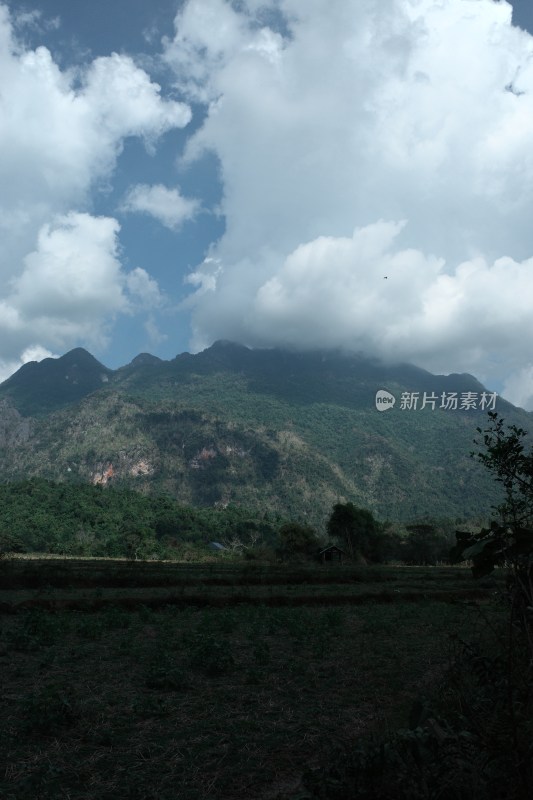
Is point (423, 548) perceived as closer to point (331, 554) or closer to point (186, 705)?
point (331, 554)

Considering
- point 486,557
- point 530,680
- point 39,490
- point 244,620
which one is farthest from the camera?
point 39,490

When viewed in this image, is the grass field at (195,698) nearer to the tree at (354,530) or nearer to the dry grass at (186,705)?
the dry grass at (186,705)

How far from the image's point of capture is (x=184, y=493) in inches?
7190

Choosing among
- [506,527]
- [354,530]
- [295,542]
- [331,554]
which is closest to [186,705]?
[506,527]

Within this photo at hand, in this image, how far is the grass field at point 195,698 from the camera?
5742 millimetres

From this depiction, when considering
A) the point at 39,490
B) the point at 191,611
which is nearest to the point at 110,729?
the point at 191,611

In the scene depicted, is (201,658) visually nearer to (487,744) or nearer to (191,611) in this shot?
(487,744)

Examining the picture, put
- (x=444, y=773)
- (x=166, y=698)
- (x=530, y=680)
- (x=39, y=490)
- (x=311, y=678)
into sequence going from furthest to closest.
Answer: (x=39, y=490), (x=311, y=678), (x=166, y=698), (x=530, y=680), (x=444, y=773)

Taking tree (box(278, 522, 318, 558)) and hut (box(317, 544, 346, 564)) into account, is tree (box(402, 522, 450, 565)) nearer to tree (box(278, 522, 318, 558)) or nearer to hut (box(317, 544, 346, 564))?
hut (box(317, 544, 346, 564))

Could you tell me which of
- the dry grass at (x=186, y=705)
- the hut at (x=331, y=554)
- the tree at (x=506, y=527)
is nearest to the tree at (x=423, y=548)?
the hut at (x=331, y=554)

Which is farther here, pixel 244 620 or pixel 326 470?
pixel 326 470

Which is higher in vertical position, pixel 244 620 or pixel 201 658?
pixel 201 658

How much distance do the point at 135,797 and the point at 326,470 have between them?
18945 cm

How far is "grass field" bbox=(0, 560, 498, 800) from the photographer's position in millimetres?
5742
